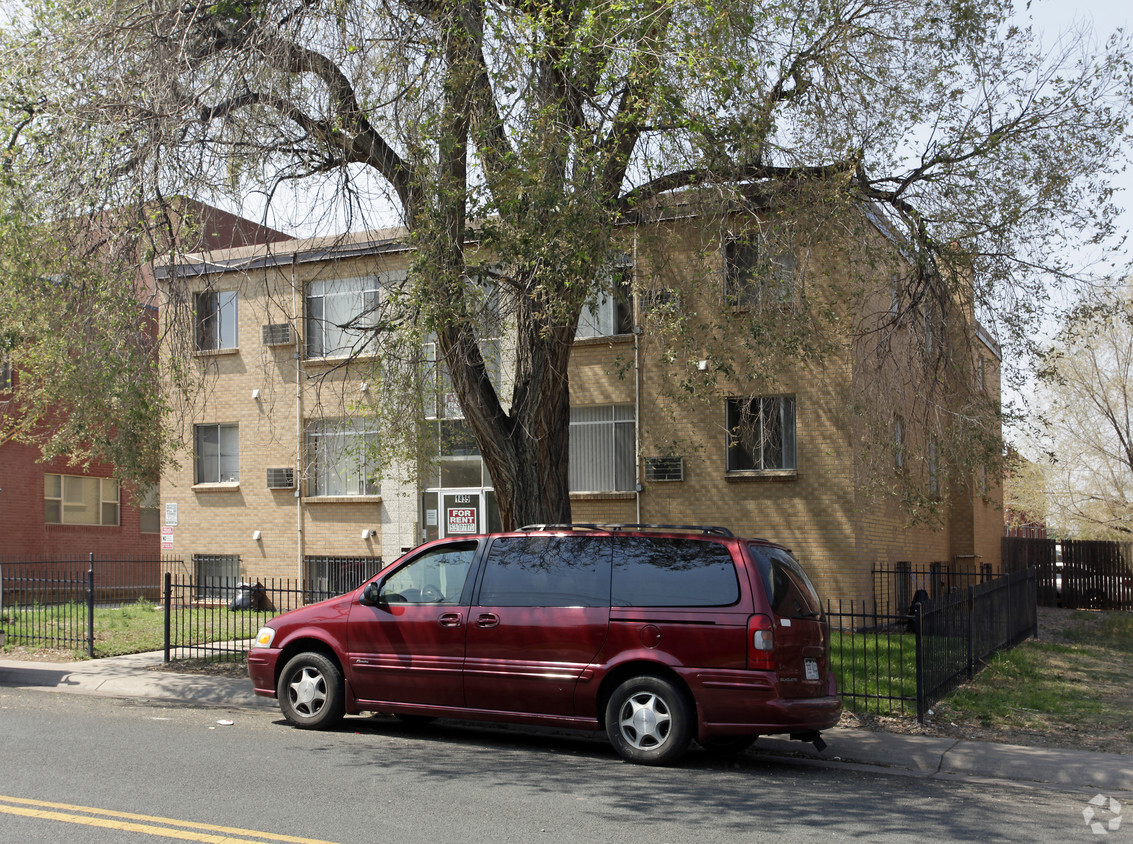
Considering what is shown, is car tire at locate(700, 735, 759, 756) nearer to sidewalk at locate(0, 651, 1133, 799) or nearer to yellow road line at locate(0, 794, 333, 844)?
sidewalk at locate(0, 651, 1133, 799)

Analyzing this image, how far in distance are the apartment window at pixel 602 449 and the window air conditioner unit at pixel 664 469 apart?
1.16 ft

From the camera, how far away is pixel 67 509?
30.0 meters

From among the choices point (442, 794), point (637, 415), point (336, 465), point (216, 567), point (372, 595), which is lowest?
point (442, 794)

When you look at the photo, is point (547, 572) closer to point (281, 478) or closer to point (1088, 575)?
point (281, 478)

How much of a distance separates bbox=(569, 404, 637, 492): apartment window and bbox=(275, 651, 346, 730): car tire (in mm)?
10530

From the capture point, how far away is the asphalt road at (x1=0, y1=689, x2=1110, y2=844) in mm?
6152

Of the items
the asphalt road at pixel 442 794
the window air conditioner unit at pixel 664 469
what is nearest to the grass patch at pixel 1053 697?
the asphalt road at pixel 442 794

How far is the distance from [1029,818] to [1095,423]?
78.9 ft

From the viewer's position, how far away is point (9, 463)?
27828 mm

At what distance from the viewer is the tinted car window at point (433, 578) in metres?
9.19

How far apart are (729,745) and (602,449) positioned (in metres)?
11.2

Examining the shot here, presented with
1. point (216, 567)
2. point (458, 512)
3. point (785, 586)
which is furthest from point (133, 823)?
point (216, 567)

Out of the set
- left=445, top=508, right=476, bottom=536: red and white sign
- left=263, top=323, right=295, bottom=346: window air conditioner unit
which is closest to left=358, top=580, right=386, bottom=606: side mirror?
left=445, top=508, right=476, bottom=536: red and white sign

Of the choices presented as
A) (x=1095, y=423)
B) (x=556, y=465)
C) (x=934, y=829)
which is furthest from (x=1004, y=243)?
(x=1095, y=423)
